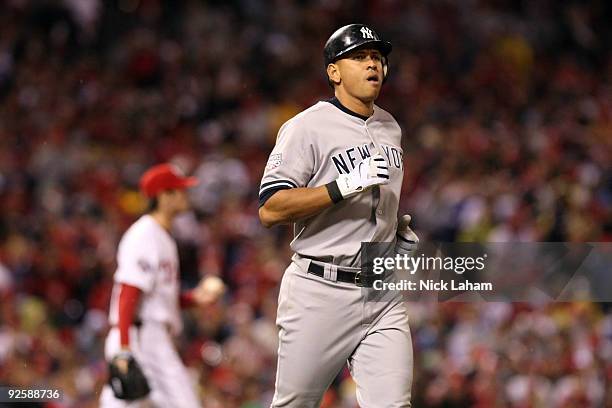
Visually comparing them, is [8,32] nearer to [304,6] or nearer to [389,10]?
[304,6]

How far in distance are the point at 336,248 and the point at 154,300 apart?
214cm

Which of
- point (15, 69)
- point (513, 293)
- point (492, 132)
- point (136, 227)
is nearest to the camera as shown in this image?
point (513, 293)

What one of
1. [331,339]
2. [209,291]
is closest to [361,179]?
[331,339]

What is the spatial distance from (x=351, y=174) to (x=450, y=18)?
891 cm

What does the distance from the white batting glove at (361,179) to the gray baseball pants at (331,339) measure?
1.28 feet

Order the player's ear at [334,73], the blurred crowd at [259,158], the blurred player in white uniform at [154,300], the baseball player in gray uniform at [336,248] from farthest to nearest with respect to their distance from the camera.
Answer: the blurred crowd at [259,158] → the blurred player in white uniform at [154,300] → the player's ear at [334,73] → the baseball player in gray uniform at [336,248]

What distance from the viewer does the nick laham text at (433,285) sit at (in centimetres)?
419

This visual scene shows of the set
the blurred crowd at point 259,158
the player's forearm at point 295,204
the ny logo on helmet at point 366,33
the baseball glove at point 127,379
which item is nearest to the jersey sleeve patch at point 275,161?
the player's forearm at point 295,204

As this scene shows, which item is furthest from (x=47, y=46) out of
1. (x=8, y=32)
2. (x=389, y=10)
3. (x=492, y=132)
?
(x=492, y=132)

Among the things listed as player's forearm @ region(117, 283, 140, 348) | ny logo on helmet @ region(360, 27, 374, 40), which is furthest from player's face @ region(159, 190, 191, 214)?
ny logo on helmet @ region(360, 27, 374, 40)

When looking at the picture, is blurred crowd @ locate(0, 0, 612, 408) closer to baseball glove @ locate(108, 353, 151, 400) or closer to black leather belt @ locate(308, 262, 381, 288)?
baseball glove @ locate(108, 353, 151, 400)

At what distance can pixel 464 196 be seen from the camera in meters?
9.55

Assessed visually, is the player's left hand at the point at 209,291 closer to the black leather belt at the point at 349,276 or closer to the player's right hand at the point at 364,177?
the black leather belt at the point at 349,276

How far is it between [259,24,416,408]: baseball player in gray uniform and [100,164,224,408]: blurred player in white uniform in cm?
180
